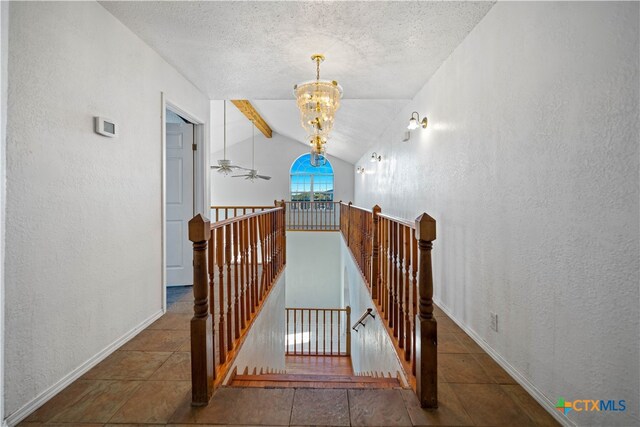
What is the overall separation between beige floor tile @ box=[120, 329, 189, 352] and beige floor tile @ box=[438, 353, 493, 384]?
174cm

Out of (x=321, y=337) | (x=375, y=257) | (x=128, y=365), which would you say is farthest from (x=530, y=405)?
(x=321, y=337)

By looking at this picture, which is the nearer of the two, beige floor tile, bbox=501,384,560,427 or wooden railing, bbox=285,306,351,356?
beige floor tile, bbox=501,384,560,427

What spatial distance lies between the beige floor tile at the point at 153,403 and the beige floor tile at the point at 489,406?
1.43 m

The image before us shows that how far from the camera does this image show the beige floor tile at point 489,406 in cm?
140

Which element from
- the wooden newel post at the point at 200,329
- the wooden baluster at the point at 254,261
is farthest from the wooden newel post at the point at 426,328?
the wooden baluster at the point at 254,261

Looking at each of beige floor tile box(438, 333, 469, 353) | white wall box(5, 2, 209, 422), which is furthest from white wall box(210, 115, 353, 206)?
beige floor tile box(438, 333, 469, 353)

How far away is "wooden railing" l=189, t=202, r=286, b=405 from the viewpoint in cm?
148

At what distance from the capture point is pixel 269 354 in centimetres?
338

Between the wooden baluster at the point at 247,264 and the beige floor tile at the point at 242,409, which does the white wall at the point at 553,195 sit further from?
the wooden baluster at the point at 247,264

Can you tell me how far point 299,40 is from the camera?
2389 mm

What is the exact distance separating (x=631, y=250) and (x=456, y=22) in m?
1.80

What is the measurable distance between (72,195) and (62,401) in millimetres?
1081

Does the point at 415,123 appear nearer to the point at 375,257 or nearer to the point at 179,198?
the point at 375,257

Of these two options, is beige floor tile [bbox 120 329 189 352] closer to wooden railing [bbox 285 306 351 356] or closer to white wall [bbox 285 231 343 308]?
wooden railing [bbox 285 306 351 356]
